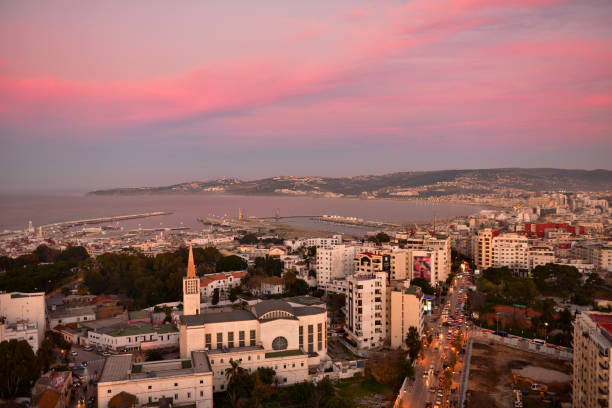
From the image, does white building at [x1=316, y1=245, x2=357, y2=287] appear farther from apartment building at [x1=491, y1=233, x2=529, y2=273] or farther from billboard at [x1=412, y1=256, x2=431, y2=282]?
apartment building at [x1=491, y1=233, x2=529, y2=273]

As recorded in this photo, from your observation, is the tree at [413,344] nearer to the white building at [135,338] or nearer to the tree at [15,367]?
the white building at [135,338]

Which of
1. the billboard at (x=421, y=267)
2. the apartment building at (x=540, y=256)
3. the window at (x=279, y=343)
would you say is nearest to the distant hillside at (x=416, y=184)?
the apartment building at (x=540, y=256)

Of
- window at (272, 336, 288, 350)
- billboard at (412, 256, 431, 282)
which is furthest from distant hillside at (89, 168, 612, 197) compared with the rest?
window at (272, 336, 288, 350)

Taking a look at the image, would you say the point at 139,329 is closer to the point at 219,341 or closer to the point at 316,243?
the point at 219,341

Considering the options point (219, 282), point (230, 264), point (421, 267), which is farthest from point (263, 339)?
point (421, 267)

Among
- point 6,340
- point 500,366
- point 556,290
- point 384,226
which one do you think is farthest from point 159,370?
point 384,226

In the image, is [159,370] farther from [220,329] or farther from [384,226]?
[384,226]
